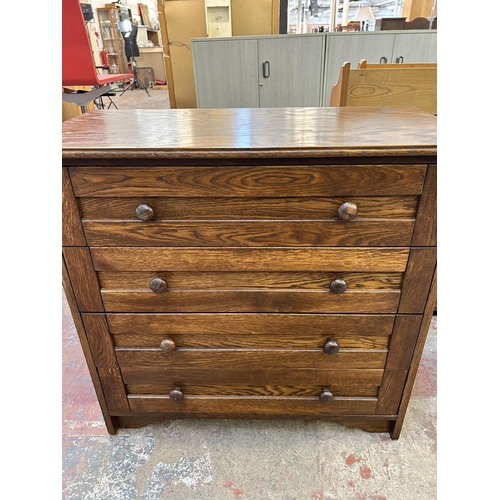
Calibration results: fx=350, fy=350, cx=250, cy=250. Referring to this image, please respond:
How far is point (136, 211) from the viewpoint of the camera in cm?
83

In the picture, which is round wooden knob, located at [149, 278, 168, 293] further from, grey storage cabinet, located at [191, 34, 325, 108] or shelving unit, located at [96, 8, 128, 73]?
shelving unit, located at [96, 8, 128, 73]

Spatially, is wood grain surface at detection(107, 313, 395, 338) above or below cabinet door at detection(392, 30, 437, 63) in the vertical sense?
below

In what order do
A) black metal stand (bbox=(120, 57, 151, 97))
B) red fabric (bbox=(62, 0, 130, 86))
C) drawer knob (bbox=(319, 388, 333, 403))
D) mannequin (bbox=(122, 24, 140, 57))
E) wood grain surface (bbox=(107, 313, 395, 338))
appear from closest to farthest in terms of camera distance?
wood grain surface (bbox=(107, 313, 395, 338))
drawer knob (bbox=(319, 388, 333, 403))
red fabric (bbox=(62, 0, 130, 86))
mannequin (bbox=(122, 24, 140, 57))
black metal stand (bbox=(120, 57, 151, 97))

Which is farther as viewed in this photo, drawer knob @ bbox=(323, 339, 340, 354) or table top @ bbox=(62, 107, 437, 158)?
drawer knob @ bbox=(323, 339, 340, 354)

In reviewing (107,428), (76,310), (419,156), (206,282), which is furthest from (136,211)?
(107,428)

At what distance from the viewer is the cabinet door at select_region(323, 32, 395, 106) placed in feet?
11.0

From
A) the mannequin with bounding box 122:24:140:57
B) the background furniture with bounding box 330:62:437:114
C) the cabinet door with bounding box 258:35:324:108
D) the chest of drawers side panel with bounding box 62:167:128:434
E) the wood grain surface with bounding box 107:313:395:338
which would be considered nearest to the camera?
the chest of drawers side panel with bounding box 62:167:128:434

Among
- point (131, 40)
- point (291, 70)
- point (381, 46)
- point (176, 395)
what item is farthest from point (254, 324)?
point (131, 40)

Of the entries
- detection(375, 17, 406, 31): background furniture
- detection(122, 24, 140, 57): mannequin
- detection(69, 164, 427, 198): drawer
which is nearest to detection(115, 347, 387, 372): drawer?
detection(69, 164, 427, 198): drawer

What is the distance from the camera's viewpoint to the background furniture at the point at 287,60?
11.2ft

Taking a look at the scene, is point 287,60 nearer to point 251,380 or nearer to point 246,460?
point 251,380

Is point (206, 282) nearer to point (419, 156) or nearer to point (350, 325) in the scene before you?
point (350, 325)

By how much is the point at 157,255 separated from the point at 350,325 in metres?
0.56

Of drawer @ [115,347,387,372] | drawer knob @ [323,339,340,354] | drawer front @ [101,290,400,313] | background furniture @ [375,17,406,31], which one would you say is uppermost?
background furniture @ [375,17,406,31]
